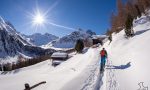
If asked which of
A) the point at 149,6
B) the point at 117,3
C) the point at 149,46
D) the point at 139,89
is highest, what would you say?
the point at 117,3

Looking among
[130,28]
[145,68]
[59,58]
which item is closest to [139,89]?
[145,68]

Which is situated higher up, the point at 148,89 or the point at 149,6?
the point at 149,6

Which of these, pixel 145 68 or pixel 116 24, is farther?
pixel 116 24

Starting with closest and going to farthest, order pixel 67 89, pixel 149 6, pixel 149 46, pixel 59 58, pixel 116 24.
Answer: pixel 67 89 → pixel 149 46 → pixel 149 6 → pixel 59 58 → pixel 116 24

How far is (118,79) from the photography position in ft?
55.5

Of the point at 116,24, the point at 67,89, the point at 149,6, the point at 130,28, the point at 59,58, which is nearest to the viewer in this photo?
the point at 67,89

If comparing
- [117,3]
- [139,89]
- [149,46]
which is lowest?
[139,89]

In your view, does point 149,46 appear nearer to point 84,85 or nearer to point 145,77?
point 145,77

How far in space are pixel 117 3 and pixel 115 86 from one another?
2708 inches

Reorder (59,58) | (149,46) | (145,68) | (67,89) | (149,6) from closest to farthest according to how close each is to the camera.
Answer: (67,89) → (145,68) → (149,46) → (149,6) → (59,58)

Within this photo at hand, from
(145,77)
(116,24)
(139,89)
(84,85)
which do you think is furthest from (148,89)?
(116,24)

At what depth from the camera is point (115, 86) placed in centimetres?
1485

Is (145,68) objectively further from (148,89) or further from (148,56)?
(148,89)

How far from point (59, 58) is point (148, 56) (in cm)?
4931
